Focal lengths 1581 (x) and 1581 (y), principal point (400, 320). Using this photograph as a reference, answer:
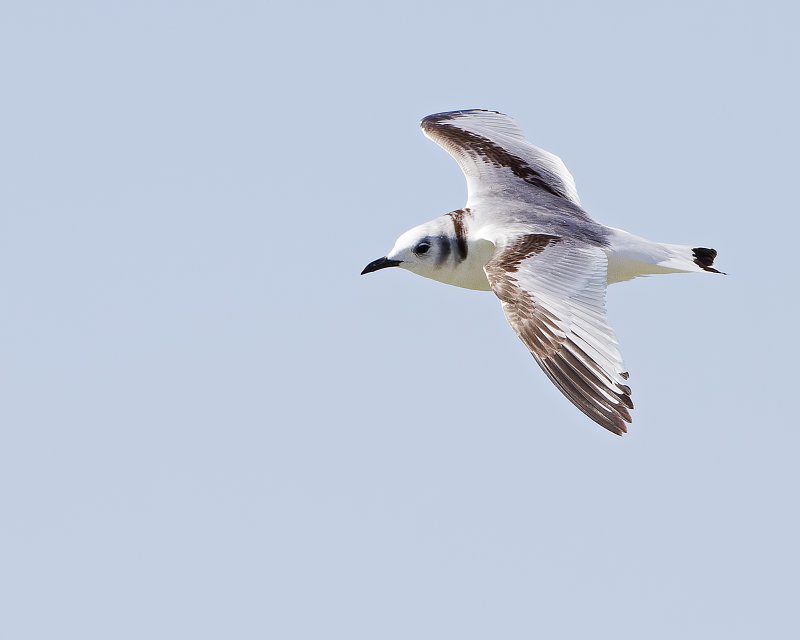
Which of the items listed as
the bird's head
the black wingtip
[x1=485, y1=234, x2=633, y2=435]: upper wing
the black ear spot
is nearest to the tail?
the black wingtip

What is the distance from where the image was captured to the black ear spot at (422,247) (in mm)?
19344

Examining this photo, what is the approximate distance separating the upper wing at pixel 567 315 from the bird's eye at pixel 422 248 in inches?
57.3

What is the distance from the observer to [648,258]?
1886 cm

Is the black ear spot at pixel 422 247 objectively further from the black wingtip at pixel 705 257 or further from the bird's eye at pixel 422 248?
the black wingtip at pixel 705 257

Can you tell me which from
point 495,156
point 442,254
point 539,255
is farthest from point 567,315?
point 495,156

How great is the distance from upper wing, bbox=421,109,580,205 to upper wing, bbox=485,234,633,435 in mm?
3156

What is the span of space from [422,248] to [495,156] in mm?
3227

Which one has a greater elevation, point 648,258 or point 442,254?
point 442,254

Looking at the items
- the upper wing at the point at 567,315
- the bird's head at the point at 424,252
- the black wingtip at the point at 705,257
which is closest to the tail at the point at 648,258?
the black wingtip at the point at 705,257

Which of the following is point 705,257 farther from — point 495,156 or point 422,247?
point 495,156

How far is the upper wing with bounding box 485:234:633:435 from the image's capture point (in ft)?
50.1

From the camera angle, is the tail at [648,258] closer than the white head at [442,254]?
Yes

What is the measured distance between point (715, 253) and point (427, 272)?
354 cm

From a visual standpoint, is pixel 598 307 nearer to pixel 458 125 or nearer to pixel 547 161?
pixel 547 161
